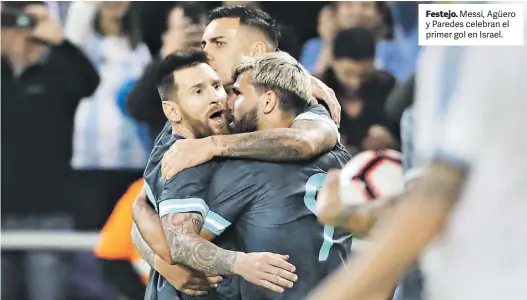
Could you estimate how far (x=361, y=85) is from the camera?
4.98 ft

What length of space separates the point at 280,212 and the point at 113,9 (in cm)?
52

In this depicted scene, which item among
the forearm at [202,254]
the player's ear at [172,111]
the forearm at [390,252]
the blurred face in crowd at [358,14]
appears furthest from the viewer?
the blurred face in crowd at [358,14]

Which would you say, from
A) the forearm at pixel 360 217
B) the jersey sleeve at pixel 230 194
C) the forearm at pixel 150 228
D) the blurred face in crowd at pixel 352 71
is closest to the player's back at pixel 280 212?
the jersey sleeve at pixel 230 194

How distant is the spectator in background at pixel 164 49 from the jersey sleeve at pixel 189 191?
0.49 feet

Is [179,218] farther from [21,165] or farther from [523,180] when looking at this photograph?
[523,180]

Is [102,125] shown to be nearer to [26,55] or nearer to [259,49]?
[26,55]

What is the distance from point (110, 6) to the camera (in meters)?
1.56

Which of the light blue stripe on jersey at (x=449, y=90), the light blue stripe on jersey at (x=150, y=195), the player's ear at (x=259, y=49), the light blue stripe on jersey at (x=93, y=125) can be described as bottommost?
the light blue stripe on jersey at (x=150, y=195)

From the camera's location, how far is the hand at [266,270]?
1.32m

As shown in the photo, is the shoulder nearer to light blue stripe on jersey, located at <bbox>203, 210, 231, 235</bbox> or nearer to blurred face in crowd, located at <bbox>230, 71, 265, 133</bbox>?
blurred face in crowd, located at <bbox>230, 71, 265, 133</bbox>

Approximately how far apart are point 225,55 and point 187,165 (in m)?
0.21

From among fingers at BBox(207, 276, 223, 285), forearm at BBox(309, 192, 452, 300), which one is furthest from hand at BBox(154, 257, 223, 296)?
forearm at BBox(309, 192, 452, 300)

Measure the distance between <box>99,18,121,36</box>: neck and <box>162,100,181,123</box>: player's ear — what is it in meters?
0.20

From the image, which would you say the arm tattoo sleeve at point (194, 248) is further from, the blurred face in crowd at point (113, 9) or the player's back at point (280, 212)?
the blurred face in crowd at point (113, 9)
